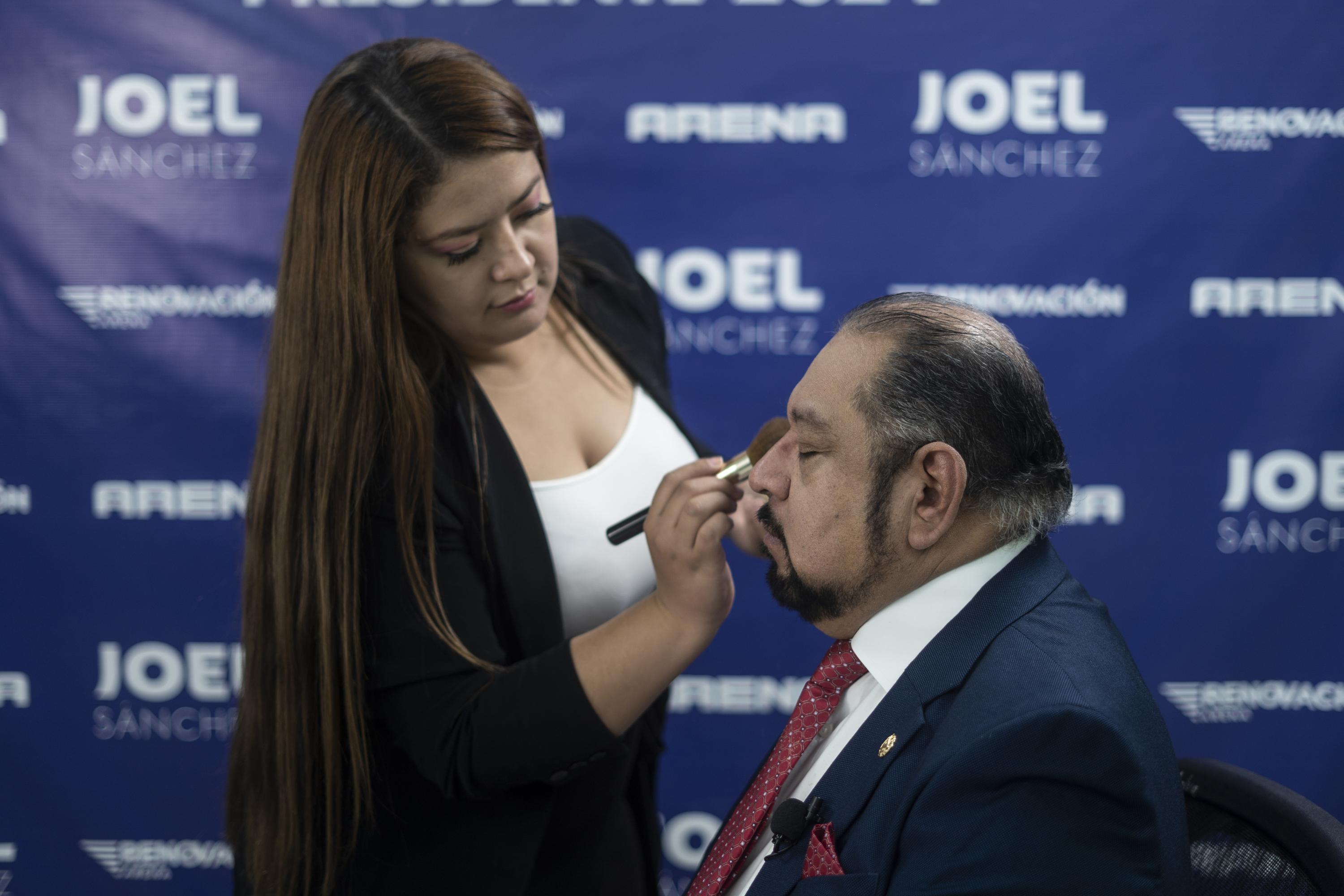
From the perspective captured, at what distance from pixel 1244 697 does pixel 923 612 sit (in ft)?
6.17

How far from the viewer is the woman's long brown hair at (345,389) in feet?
4.21

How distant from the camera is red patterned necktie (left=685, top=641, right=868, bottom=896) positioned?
47.0 inches

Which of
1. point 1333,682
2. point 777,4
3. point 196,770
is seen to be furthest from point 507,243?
point 1333,682

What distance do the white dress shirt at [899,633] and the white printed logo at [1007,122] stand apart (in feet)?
5.08

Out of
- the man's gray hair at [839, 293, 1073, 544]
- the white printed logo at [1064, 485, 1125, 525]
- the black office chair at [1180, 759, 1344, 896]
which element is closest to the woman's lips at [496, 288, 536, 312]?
the man's gray hair at [839, 293, 1073, 544]

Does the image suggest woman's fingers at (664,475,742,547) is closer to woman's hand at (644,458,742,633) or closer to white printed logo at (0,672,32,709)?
woman's hand at (644,458,742,633)

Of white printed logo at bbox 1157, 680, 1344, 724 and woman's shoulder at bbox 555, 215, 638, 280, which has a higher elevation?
woman's shoulder at bbox 555, 215, 638, 280

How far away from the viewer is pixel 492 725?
1265 millimetres

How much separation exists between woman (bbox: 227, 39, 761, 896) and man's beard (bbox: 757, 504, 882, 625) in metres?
0.07

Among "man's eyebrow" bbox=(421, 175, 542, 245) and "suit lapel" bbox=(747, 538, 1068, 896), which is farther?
"man's eyebrow" bbox=(421, 175, 542, 245)

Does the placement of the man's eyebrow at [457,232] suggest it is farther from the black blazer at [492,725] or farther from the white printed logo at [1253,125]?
the white printed logo at [1253,125]

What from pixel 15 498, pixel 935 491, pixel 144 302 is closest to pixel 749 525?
pixel 935 491

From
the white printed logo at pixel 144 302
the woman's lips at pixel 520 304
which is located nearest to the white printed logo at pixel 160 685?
the white printed logo at pixel 144 302

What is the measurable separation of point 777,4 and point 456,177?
1378 millimetres
